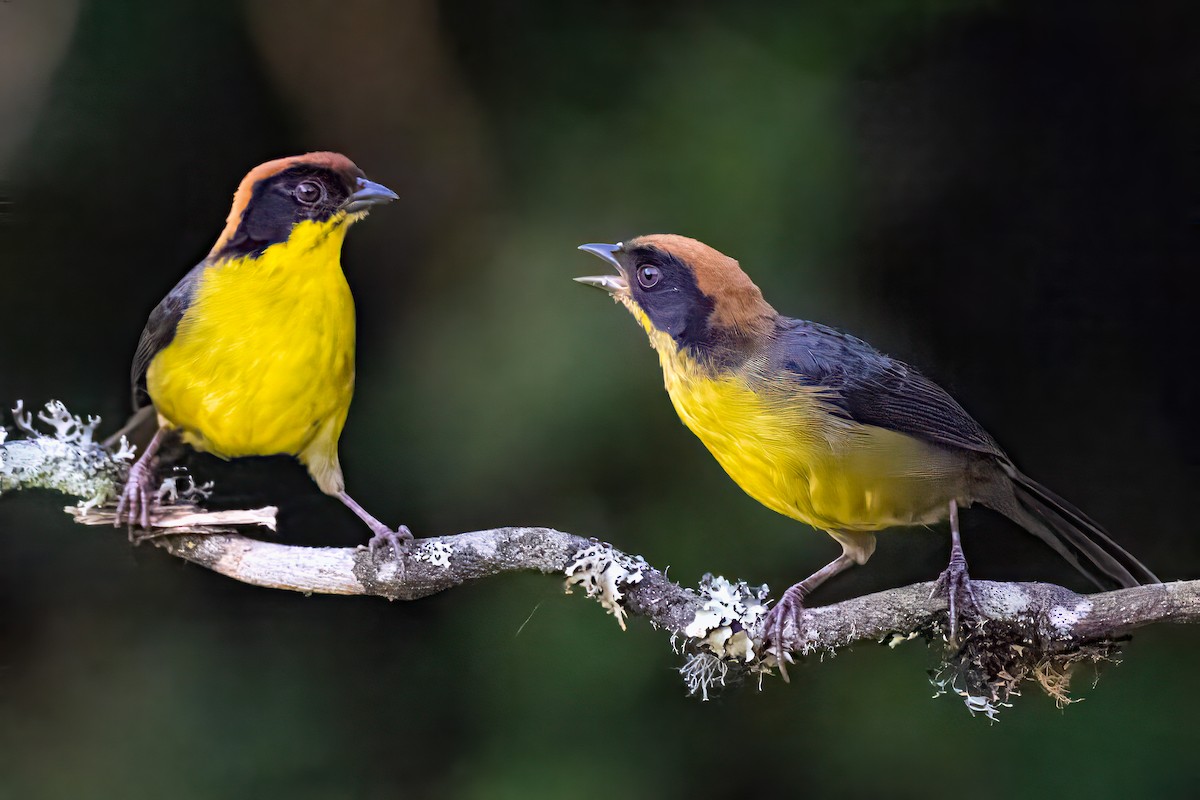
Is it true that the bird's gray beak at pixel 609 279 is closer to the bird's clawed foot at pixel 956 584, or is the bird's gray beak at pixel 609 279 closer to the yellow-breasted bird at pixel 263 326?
the yellow-breasted bird at pixel 263 326

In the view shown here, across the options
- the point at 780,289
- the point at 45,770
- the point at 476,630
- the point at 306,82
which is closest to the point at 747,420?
the point at 780,289

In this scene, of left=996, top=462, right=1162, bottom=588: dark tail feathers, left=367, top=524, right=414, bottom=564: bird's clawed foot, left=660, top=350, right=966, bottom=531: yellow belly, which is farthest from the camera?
left=367, top=524, right=414, bottom=564: bird's clawed foot

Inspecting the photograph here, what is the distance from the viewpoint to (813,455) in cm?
175

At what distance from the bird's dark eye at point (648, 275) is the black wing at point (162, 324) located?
78 cm

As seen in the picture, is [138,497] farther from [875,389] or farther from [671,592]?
[875,389]

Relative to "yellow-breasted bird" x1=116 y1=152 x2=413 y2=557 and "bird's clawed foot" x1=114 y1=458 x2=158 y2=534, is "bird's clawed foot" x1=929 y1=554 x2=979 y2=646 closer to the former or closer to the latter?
"yellow-breasted bird" x1=116 y1=152 x2=413 y2=557

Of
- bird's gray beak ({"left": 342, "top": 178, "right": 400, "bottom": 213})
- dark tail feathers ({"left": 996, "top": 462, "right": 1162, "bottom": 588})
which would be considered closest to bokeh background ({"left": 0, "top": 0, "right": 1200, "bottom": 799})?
dark tail feathers ({"left": 996, "top": 462, "right": 1162, "bottom": 588})

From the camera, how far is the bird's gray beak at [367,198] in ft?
6.05

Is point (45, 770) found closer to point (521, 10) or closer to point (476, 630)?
point (476, 630)

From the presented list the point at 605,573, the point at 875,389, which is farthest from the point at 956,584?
the point at 605,573

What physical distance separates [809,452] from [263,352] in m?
0.96

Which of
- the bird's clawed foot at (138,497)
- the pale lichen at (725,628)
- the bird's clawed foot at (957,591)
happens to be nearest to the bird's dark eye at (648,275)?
the pale lichen at (725,628)

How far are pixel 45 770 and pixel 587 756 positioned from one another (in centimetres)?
110

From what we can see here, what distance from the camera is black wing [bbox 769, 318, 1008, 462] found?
1.77m
